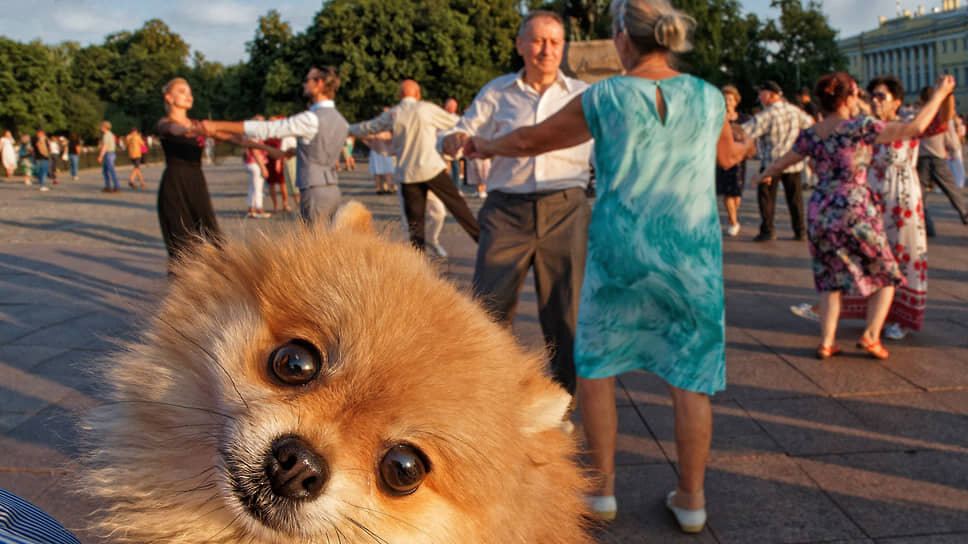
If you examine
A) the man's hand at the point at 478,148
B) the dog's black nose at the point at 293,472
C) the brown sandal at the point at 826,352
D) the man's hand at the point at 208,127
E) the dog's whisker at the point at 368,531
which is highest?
the man's hand at the point at 208,127

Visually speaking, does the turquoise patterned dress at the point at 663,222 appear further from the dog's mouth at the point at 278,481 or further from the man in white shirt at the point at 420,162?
the man in white shirt at the point at 420,162

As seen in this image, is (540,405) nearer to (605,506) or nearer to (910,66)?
(605,506)

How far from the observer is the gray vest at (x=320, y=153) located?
7.43m

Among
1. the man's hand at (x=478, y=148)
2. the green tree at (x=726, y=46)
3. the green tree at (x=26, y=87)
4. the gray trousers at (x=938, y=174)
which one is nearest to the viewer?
the man's hand at (x=478, y=148)

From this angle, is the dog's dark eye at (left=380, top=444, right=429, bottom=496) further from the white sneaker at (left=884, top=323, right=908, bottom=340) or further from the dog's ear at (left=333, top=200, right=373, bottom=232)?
the white sneaker at (left=884, top=323, right=908, bottom=340)

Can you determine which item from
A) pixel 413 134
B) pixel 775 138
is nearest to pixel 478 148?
pixel 413 134

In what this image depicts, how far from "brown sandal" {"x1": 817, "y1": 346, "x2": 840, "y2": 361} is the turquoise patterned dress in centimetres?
340

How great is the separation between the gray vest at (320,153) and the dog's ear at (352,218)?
222 inches

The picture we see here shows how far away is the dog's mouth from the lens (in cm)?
140

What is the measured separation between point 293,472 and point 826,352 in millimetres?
5816

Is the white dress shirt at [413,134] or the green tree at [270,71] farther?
the green tree at [270,71]

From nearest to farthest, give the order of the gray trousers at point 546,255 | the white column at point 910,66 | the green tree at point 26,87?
the gray trousers at point 546,255
the green tree at point 26,87
the white column at point 910,66

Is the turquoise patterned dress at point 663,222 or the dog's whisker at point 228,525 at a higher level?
the turquoise patterned dress at point 663,222

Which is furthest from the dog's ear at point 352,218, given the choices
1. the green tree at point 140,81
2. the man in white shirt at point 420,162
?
the green tree at point 140,81
